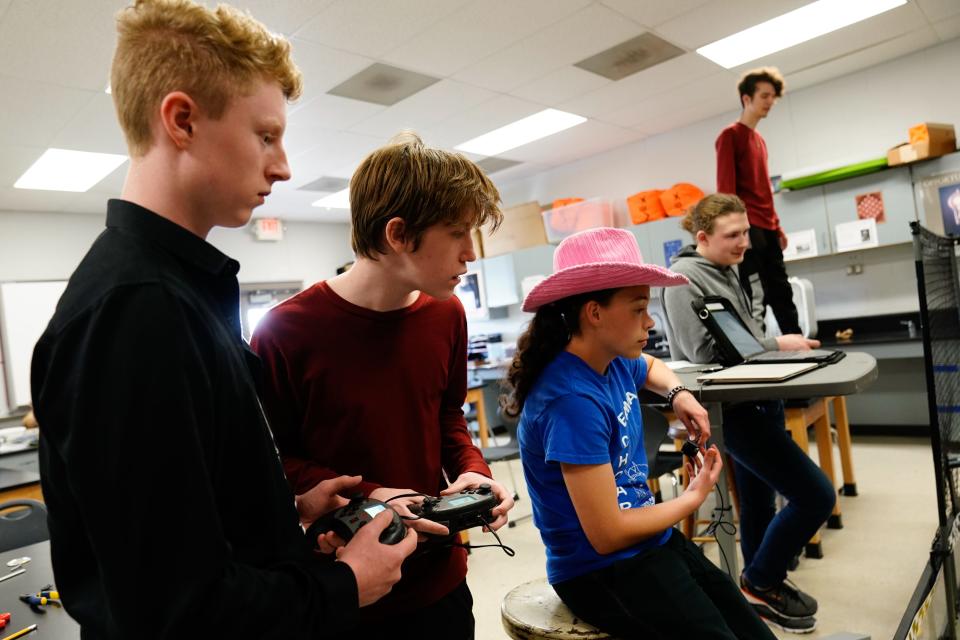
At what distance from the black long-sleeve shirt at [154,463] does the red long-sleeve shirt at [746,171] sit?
110 inches

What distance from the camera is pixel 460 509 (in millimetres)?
925

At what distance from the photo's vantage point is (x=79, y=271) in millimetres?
591

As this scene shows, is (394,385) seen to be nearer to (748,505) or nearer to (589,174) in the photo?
(748,505)

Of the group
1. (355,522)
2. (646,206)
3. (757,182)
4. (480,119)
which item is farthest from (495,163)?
(355,522)

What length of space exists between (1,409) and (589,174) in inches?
247

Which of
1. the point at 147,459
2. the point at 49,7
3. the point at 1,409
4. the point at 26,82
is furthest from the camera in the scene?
the point at 1,409

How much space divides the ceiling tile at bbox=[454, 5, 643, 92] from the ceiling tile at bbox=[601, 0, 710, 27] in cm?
6

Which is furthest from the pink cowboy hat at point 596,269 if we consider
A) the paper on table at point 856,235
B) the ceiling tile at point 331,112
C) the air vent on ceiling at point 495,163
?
the air vent on ceiling at point 495,163

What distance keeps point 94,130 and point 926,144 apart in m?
5.73

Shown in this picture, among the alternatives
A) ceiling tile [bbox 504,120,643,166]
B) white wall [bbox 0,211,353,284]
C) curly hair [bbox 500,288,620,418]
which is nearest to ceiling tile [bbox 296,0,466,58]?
curly hair [bbox 500,288,620,418]

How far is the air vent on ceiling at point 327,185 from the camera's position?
634 centimetres

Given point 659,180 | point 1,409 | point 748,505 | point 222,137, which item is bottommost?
point 748,505

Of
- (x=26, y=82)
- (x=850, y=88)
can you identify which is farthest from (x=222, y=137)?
(x=850, y=88)

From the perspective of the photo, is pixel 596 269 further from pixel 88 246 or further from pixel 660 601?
pixel 88 246
